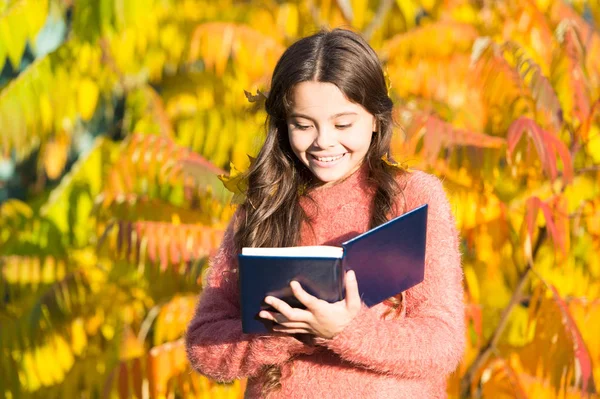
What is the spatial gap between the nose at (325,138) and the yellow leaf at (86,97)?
3791 mm

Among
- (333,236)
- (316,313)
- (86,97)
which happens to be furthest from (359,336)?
(86,97)

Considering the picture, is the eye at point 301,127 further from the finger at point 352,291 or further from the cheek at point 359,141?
the finger at point 352,291

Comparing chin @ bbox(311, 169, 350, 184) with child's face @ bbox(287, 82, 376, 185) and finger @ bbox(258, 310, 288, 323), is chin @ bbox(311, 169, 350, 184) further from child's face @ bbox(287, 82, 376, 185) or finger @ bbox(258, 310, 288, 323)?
finger @ bbox(258, 310, 288, 323)

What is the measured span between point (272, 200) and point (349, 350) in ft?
1.60

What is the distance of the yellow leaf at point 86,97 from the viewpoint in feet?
18.3

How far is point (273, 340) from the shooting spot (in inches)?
78.5

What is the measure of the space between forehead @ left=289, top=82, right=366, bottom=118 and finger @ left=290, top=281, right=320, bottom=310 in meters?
0.45

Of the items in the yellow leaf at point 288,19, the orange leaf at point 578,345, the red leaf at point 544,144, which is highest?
the yellow leaf at point 288,19

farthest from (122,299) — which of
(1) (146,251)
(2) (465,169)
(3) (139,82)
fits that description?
(2) (465,169)

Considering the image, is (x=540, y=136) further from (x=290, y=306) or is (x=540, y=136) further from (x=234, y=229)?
(x=290, y=306)

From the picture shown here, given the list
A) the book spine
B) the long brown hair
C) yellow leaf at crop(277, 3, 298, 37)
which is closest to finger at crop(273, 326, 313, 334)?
the book spine

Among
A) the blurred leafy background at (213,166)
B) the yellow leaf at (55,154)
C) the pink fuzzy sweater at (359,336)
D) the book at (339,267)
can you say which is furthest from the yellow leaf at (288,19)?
the book at (339,267)

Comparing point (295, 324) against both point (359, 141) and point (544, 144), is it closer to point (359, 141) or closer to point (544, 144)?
point (359, 141)

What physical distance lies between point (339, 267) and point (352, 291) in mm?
86
